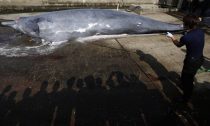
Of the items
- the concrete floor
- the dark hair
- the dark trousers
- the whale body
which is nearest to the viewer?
the dark hair

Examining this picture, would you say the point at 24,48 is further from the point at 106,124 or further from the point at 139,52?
the point at 106,124

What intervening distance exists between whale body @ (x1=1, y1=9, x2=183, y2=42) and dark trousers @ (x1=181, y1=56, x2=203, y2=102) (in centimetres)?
556

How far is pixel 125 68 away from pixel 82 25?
3511 millimetres

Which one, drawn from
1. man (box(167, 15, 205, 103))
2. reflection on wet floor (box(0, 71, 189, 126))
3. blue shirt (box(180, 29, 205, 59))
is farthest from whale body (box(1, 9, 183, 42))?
blue shirt (box(180, 29, 205, 59))

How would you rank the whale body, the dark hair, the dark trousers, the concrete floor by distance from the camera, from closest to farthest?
the dark hair
the dark trousers
the concrete floor
the whale body

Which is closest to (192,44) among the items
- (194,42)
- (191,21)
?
(194,42)

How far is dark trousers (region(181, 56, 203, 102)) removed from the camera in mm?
6223

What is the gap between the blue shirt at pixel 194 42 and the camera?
607 centimetres

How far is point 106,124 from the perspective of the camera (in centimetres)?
590

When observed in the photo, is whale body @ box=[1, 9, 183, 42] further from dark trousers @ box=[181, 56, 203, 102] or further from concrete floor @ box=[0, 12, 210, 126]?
dark trousers @ box=[181, 56, 203, 102]

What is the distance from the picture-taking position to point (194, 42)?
6090 millimetres

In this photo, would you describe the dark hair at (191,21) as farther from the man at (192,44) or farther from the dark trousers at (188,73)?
the dark trousers at (188,73)

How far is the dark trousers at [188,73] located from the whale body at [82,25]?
5.56m

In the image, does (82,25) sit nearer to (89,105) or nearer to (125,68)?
(125,68)
